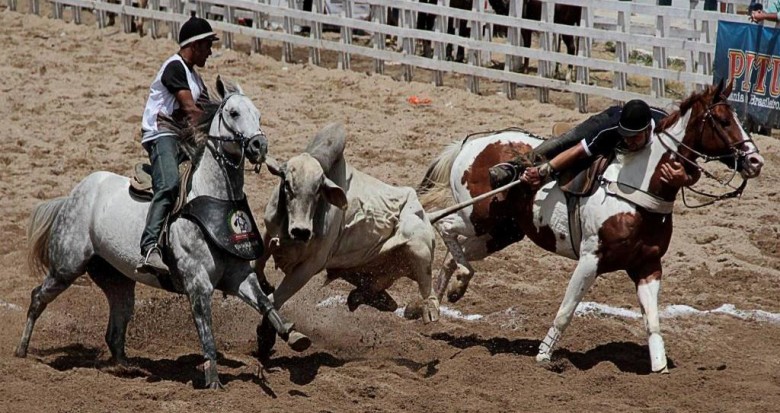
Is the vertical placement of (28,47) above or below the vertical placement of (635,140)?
below

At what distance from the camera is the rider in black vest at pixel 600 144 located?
8.85m

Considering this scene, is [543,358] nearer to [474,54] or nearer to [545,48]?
[545,48]

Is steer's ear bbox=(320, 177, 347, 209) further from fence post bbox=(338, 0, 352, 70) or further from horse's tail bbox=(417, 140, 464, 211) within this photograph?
fence post bbox=(338, 0, 352, 70)

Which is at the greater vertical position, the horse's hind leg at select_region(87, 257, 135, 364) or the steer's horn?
the steer's horn

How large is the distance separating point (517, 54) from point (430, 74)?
68.7 inches

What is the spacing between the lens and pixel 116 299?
30.0 feet

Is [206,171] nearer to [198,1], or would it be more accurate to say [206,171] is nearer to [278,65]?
[278,65]

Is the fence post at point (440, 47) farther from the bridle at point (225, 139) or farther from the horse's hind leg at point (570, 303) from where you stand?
the bridle at point (225, 139)

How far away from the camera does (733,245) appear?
12008 mm

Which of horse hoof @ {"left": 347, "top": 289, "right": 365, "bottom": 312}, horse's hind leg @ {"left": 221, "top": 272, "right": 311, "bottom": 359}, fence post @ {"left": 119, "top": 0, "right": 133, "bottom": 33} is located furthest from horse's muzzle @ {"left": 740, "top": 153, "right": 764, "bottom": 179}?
fence post @ {"left": 119, "top": 0, "right": 133, "bottom": 33}

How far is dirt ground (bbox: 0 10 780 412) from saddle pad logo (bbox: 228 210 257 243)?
0.92 metres

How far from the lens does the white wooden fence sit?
620 inches

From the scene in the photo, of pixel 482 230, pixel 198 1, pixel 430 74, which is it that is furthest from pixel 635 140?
pixel 198 1

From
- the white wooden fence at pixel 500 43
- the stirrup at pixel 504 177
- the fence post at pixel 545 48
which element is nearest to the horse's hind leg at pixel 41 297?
the stirrup at pixel 504 177
